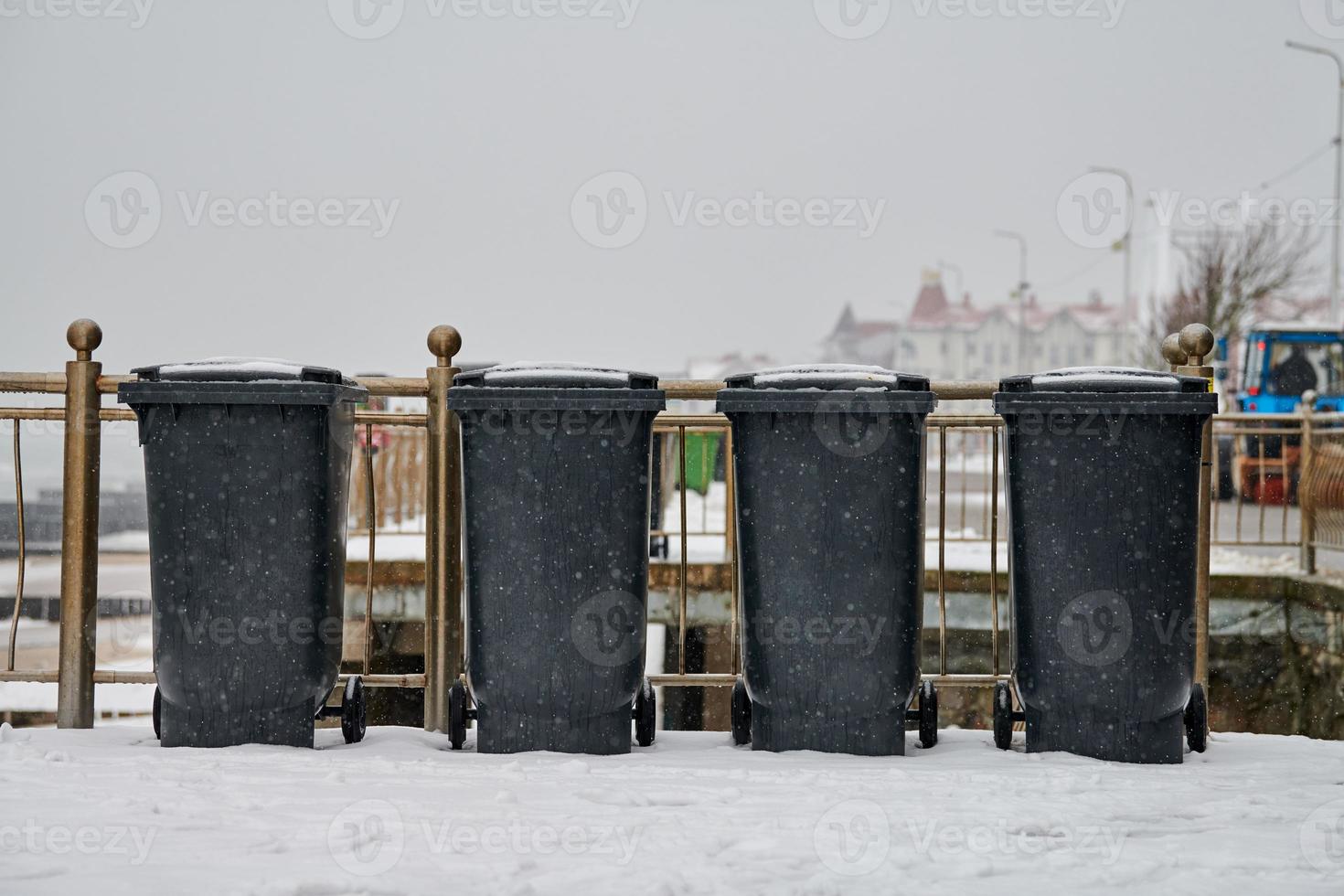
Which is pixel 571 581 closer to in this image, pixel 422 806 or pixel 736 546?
pixel 736 546

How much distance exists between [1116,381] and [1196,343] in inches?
25.6

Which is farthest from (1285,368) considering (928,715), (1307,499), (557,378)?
(557,378)

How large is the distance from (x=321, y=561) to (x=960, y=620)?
219 inches

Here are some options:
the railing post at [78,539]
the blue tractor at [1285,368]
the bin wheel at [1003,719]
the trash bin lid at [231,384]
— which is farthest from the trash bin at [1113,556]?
the blue tractor at [1285,368]

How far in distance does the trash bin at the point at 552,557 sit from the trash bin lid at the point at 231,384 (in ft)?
1.56

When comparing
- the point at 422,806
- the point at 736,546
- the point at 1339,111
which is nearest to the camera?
the point at 422,806

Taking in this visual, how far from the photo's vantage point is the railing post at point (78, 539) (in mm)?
4082

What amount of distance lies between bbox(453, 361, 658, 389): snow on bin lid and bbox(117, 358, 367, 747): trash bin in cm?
51

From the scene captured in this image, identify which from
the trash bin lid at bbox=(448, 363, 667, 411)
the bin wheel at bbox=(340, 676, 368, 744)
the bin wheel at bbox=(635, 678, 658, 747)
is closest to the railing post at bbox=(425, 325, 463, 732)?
the bin wheel at bbox=(340, 676, 368, 744)

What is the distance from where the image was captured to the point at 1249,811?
9.99 feet

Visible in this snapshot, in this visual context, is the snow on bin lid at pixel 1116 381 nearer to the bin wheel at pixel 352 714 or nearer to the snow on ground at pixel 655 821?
the snow on ground at pixel 655 821

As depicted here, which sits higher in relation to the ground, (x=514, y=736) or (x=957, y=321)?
(x=957, y=321)

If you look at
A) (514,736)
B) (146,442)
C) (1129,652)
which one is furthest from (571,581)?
(1129,652)

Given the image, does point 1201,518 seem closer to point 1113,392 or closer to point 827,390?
point 1113,392
